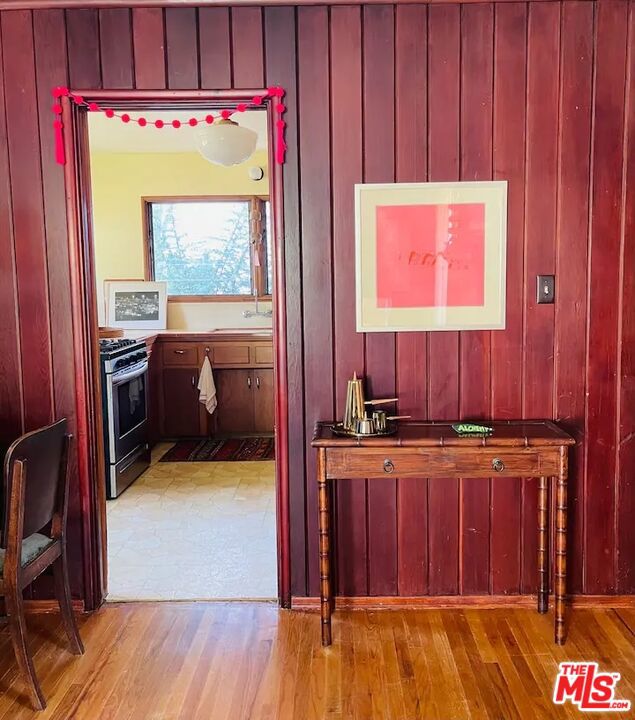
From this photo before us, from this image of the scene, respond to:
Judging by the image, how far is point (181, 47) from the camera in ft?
7.98

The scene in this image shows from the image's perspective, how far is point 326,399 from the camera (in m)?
2.55

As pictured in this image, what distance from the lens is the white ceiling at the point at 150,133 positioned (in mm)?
4422

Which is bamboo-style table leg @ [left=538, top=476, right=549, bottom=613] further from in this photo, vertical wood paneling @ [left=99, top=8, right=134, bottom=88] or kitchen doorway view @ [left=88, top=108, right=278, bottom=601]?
vertical wood paneling @ [left=99, top=8, right=134, bottom=88]

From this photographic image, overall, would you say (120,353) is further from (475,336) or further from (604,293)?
(604,293)

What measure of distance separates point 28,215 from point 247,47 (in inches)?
42.0

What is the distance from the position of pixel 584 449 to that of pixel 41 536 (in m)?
2.09

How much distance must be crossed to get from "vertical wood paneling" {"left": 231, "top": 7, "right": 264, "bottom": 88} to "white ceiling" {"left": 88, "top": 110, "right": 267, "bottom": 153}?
1.90m

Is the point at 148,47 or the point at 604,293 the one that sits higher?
the point at 148,47

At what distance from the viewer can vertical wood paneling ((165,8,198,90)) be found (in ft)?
7.95

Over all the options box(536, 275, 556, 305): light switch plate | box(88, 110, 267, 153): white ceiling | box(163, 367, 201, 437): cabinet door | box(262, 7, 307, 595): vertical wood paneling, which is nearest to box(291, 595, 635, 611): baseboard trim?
box(262, 7, 307, 595): vertical wood paneling

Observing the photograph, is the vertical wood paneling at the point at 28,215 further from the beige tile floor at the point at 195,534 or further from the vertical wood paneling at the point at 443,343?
the vertical wood paneling at the point at 443,343

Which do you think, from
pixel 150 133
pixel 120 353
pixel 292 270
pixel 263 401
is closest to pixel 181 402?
pixel 263 401

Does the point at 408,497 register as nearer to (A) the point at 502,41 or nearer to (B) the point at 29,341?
(B) the point at 29,341

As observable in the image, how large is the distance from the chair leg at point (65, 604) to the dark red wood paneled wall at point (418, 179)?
12.5 inches
